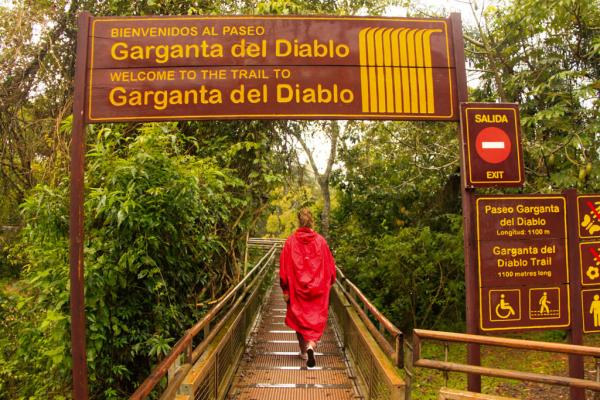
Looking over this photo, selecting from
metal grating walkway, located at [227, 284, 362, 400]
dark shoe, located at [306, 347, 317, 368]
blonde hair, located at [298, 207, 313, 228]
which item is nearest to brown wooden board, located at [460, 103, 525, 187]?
blonde hair, located at [298, 207, 313, 228]

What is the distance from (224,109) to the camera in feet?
11.1

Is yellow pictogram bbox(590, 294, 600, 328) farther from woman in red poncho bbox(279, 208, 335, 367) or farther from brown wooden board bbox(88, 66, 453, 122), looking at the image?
woman in red poncho bbox(279, 208, 335, 367)

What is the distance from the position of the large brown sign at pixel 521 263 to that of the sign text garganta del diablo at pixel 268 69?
2.82ft

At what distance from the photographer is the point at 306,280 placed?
486cm

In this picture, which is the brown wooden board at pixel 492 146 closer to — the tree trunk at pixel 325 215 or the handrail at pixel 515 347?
the handrail at pixel 515 347

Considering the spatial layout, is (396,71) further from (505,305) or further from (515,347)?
(515,347)

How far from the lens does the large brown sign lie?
10.9 ft

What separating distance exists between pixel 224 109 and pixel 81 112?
3.48ft

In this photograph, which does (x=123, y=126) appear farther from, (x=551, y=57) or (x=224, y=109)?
(x=551, y=57)

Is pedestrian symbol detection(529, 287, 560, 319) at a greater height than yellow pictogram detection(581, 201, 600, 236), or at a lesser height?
lesser

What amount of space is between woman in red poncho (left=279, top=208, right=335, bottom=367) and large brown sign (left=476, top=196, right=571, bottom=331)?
1.95 metres

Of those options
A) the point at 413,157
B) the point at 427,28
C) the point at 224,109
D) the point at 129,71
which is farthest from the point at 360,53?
the point at 413,157

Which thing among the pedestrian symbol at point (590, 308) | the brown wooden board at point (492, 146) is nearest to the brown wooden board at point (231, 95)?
the brown wooden board at point (492, 146)

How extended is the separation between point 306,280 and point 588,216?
105 inches
